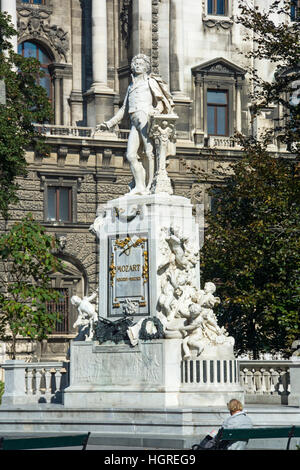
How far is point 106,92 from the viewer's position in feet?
212

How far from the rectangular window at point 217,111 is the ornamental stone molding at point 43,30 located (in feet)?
21.1

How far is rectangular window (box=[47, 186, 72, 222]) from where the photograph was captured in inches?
2458

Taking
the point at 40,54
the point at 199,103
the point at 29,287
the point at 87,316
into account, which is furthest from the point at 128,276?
the point at 199,103

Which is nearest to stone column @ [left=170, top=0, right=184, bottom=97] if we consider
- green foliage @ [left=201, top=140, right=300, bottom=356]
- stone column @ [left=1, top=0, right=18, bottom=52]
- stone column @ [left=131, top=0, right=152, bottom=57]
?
stone column @ [left=131, top=0, right=152, bottom=57]

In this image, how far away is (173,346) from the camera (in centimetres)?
2819

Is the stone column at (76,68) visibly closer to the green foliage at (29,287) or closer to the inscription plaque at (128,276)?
the green foliage at (29,287)

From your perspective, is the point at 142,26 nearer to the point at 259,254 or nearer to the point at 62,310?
the point at 62,310

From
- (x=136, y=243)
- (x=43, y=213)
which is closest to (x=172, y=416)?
(x=136, y=243)

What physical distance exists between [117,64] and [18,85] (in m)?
18.8

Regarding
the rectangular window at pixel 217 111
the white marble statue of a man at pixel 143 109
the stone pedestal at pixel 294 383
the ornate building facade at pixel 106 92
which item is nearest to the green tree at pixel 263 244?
the stone pedestal at pixel 294 383

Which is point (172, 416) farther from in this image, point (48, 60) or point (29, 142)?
point (48, 60)

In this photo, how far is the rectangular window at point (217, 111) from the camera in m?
67.4

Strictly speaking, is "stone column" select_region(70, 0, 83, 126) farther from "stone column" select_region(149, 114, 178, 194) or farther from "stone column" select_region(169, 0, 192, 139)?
"stone column" select_region(149, 114, 178, 194)

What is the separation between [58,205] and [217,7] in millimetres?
11654
